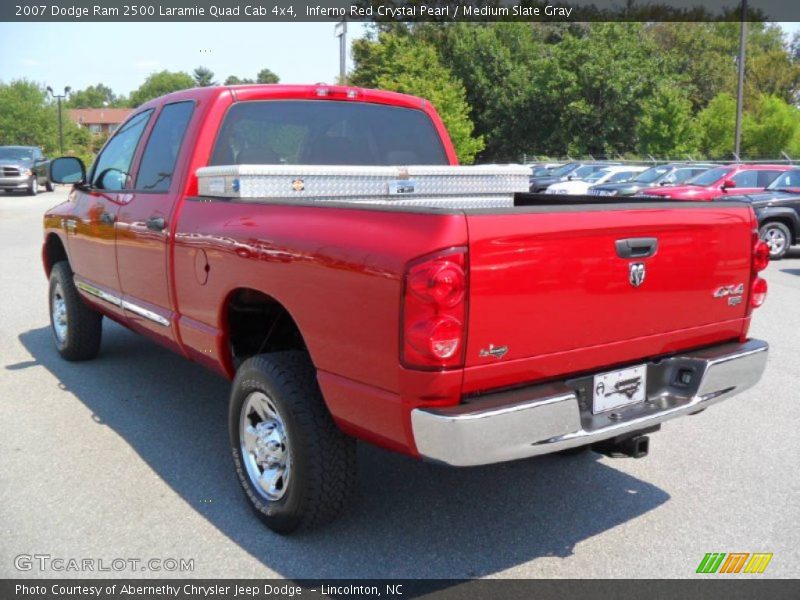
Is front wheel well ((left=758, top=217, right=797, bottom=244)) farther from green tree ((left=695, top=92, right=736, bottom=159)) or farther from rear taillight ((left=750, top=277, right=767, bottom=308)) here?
green tree ((left=695, top=92, right=736, bottom=159))

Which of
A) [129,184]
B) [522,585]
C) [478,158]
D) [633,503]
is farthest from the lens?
[478,158]

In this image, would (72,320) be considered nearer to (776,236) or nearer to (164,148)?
(164,148)

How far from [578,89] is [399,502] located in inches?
1873

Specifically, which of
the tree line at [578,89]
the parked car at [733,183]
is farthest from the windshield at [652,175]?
the tree line at [578,89]

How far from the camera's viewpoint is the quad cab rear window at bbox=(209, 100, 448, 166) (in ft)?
15.1

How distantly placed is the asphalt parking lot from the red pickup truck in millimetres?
311

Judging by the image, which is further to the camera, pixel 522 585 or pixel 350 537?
pixel 350 537

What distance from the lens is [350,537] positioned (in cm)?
360

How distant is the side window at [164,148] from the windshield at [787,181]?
44.5 ft

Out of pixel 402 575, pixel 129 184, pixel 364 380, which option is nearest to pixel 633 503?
pixel 402 575

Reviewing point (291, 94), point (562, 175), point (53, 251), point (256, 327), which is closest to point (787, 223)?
point (291, 94)

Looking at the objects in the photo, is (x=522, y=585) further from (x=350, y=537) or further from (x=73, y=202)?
(x=73, y=202)

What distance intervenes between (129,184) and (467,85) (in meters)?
48.4

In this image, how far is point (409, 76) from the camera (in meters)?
36.2
